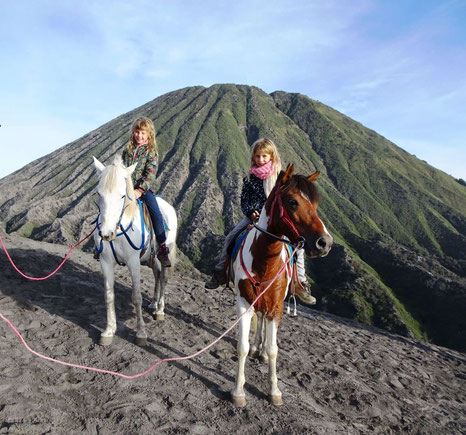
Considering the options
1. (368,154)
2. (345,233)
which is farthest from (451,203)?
(345,233)

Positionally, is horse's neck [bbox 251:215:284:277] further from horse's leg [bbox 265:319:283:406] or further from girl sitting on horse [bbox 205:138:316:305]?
horse's leg [bbox 265:319:283:406]

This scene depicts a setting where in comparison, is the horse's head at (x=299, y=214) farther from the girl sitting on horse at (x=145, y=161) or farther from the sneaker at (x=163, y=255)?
the sneaker at (x=163, y=255)

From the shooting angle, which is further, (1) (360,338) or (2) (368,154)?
(2) (368,154)

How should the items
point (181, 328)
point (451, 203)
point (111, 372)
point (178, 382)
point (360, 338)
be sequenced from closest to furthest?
point (111, 372) → point (178, 382) → point (181, 328) → point (360, 338) → point (451, 203)

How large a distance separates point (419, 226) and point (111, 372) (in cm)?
9536

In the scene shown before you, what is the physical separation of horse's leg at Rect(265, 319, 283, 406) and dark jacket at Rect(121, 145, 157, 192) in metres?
4.04

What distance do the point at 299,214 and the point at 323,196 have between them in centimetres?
9105

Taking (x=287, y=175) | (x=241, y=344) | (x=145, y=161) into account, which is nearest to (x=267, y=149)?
(x=287, y=175)

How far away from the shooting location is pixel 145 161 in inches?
282

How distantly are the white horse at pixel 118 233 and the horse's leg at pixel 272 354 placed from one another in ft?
9.33

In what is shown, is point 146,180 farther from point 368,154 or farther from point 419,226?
point 368,154

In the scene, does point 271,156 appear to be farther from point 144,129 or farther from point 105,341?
point 105,341

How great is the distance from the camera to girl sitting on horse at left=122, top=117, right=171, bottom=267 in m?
7.06

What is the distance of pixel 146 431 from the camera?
436 cm
